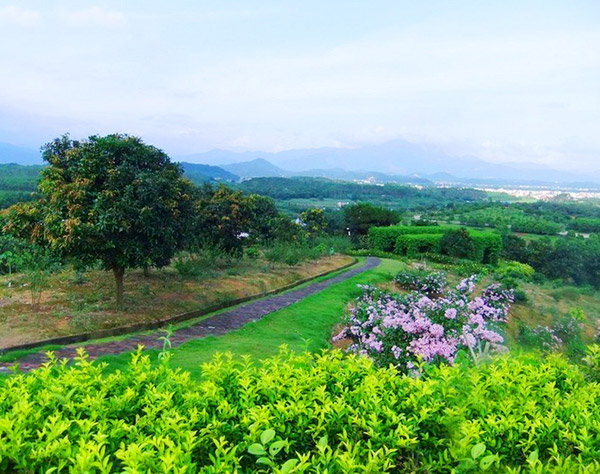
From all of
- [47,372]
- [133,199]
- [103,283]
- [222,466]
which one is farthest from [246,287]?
[222,466]

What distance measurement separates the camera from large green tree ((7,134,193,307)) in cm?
1079

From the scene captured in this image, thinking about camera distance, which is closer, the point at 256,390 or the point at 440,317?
the point at 256,390

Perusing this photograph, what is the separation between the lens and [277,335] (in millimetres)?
12039

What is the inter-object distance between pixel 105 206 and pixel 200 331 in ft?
12.5

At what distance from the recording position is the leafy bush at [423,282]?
1892 centimetres

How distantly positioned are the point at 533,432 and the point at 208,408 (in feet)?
6.97

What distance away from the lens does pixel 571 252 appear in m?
45.8

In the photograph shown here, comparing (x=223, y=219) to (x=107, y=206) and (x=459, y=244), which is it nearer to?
(x=107, y=206)

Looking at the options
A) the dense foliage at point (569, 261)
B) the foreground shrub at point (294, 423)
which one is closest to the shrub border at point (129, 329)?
the foreground shrub at point (294, 423)

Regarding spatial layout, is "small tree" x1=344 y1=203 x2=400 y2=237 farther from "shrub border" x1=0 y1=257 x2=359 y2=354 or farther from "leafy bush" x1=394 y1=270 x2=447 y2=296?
"shrub border" x1=0 y1=257 x2=359 y2=354

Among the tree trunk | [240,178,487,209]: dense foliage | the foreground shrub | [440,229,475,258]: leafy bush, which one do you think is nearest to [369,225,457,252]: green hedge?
[440,229,475,258]: leafy bush

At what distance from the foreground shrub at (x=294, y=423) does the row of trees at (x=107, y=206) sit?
766 cm

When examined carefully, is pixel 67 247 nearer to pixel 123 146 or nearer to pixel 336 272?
pixel 123 146

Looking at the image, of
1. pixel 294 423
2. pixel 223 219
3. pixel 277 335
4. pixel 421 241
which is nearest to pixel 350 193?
pixel 421 241
